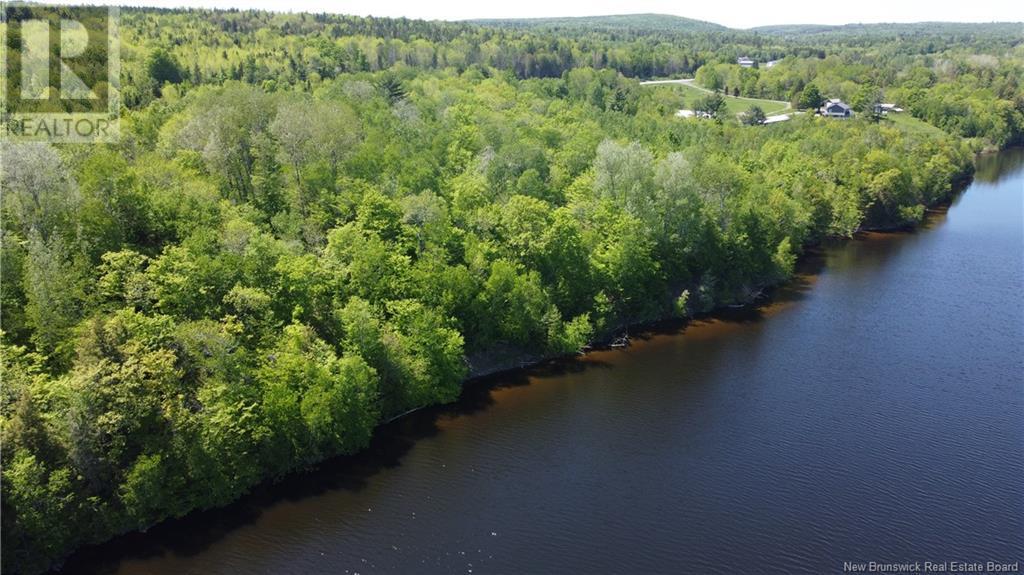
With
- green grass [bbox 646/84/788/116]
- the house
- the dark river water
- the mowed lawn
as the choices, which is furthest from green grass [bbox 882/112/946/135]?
the dark river water

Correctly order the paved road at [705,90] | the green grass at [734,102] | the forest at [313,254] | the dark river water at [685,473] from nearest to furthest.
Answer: the dark river water at [685,473]
the forest at [313,254]
the green grass at [734,102]
the paved road at [705,90]

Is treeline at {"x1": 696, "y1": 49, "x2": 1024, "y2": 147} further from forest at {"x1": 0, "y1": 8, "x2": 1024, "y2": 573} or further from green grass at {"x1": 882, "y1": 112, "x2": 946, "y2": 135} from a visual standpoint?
forest at {"x1": 0, "y1": 8, "x2": 1024, "y2": 573}

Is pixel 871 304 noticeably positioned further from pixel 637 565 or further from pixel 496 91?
pixel 496 91

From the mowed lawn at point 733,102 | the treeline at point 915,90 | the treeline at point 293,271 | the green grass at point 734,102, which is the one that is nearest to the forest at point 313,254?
the treeline at point 293,271

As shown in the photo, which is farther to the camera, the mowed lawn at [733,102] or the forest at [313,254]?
the mowed lawn at [733,102]

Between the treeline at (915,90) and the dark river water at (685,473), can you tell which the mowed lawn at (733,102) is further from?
the dark river water at (685,473)

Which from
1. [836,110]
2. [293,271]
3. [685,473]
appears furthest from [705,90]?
[685,473]

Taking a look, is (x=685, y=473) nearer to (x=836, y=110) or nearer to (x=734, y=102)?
(x=836, y=110)

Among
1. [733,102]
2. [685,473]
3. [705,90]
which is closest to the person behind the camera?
[685,473]
